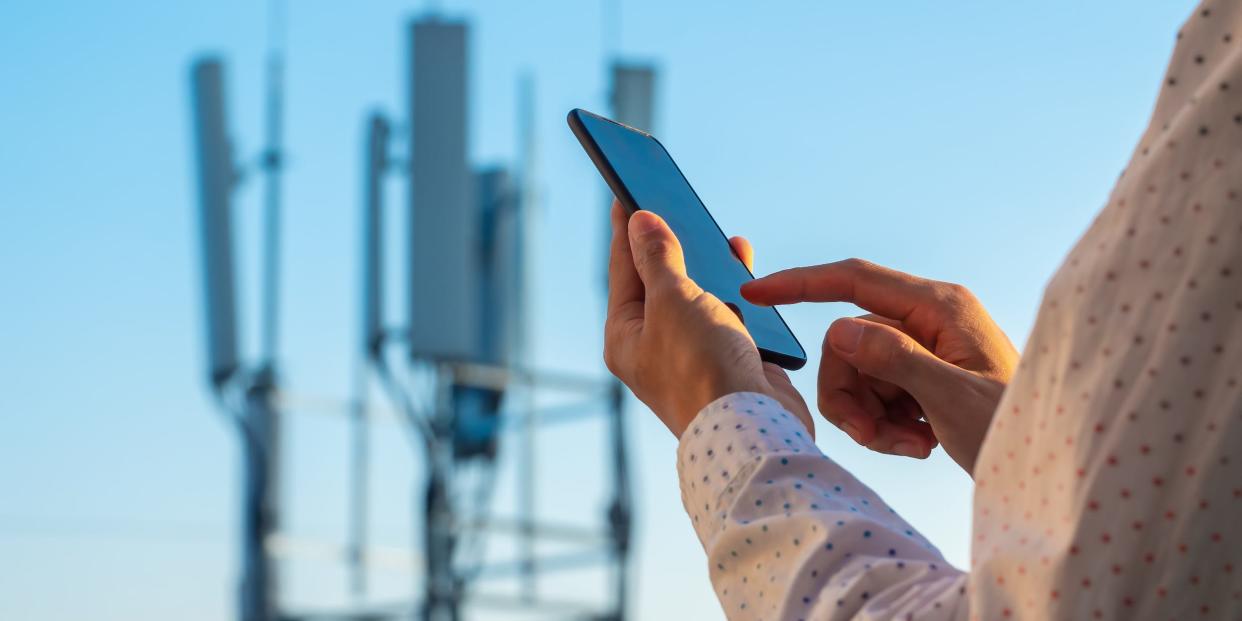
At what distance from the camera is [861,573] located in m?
0.81

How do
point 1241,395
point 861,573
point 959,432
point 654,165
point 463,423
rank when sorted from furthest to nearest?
point 463,423 < point 654,165 < point 959,432 < point 861,573 < point 1241,395

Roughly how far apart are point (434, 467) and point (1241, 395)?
25.4 feet

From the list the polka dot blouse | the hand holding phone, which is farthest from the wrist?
the polka dot blouse

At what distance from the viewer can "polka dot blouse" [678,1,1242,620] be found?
0.66m

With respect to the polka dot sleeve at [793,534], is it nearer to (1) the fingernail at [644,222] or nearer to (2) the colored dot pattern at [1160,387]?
(2) the colored dot pattern at [1160,387]

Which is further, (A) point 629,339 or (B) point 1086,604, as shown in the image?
(A) point 629,339

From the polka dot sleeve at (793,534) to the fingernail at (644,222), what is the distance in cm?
31

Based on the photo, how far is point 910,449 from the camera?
1.61 m

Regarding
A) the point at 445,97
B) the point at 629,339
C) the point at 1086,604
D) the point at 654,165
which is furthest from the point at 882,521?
the point at 445,97

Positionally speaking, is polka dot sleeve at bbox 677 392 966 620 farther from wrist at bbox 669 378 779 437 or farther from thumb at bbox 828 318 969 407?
thumb at bbox 828 318 969 407

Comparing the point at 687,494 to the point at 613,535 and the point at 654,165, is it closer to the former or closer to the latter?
the point at 654,165

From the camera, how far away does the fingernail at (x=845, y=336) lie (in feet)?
4.71

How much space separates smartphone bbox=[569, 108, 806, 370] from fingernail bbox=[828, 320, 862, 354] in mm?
38

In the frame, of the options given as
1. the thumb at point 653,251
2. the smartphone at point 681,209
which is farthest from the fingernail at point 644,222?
the smartphone at point 681,209
